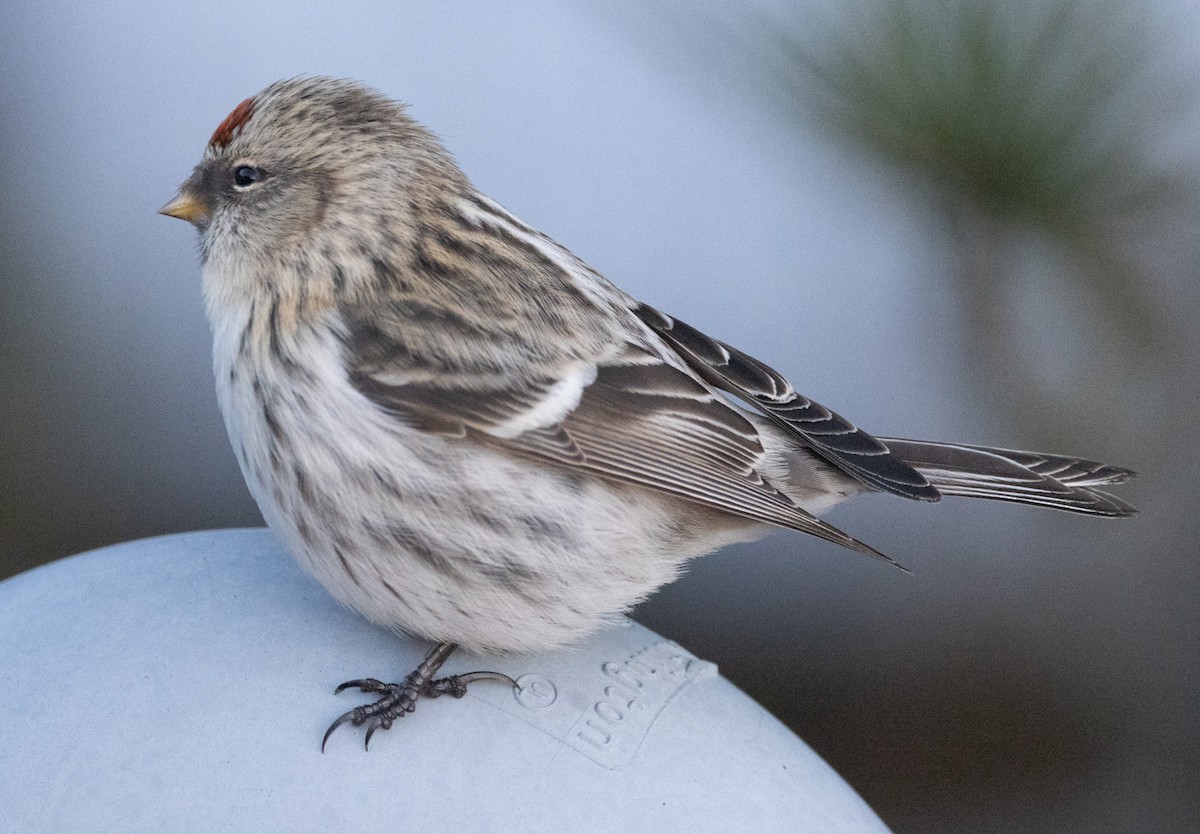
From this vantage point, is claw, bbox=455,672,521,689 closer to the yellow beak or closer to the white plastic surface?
the white plastic surface

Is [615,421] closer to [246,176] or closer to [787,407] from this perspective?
[787,407]

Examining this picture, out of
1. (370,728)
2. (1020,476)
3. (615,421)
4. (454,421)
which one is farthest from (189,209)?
(1020,476)

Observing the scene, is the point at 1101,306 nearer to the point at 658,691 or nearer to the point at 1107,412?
the point at 1107,412

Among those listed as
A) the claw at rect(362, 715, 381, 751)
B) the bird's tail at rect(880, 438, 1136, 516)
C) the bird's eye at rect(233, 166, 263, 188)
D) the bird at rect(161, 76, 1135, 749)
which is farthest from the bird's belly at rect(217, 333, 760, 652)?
the bird's tail at rect(880, 438, 1136, 516)

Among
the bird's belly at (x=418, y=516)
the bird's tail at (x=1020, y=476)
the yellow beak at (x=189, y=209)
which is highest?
the bird's tail at (x=1020, y=476)

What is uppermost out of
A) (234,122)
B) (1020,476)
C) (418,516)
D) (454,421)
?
(1020,476)

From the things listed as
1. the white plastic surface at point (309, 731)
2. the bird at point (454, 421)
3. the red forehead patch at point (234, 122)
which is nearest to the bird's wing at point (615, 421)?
the bird at point (454, 421)

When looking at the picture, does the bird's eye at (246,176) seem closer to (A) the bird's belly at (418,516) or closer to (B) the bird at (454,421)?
(B) the bird at (454,421)
